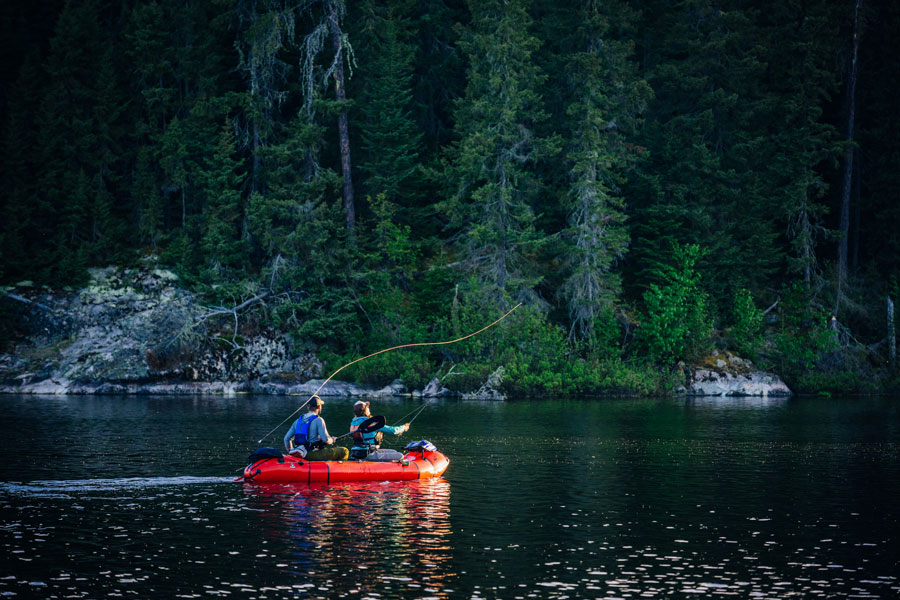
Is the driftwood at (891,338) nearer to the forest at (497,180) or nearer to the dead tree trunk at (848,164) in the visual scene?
the forest at (497,180)

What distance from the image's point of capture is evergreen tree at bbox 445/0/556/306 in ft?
149

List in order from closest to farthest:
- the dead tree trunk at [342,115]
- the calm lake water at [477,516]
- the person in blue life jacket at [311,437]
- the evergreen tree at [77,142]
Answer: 1. the calm lake water at [477,516]
2. the person in blue life jacket at [311,437]
3. the dead tree trunk at [342,115]
4. the evergreen tree at [77,142]

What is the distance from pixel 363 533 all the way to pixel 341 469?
5.52 m

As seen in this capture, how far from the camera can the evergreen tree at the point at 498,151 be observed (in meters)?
45.3

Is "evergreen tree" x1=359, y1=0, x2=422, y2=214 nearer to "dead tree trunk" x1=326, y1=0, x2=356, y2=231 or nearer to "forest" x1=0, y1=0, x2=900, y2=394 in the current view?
"forest" x1=0, y1=0, x2=900, y2=394

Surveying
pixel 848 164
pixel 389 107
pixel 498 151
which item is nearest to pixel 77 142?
pixel 389 107

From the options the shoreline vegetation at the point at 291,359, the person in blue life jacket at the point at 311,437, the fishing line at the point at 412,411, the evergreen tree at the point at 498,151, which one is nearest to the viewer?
the person in blue life jacket at the point at 311,437

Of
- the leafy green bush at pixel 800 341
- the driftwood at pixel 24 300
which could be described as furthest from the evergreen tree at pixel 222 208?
the leafy green bush at pixel 800 341

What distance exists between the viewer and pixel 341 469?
2241 cm

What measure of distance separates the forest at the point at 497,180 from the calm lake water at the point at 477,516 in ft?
47.8

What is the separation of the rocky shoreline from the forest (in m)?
0.86

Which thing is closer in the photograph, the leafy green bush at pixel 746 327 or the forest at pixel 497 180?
the forest at pixel 497 180

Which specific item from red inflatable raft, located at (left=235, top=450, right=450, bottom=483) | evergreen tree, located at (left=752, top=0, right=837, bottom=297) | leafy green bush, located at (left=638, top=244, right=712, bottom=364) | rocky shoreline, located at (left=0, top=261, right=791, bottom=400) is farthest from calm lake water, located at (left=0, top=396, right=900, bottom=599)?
evergreen tree, located at (left=752, top=0, right=837, bottom=297)

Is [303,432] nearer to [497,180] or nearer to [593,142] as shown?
A: [497,180]
